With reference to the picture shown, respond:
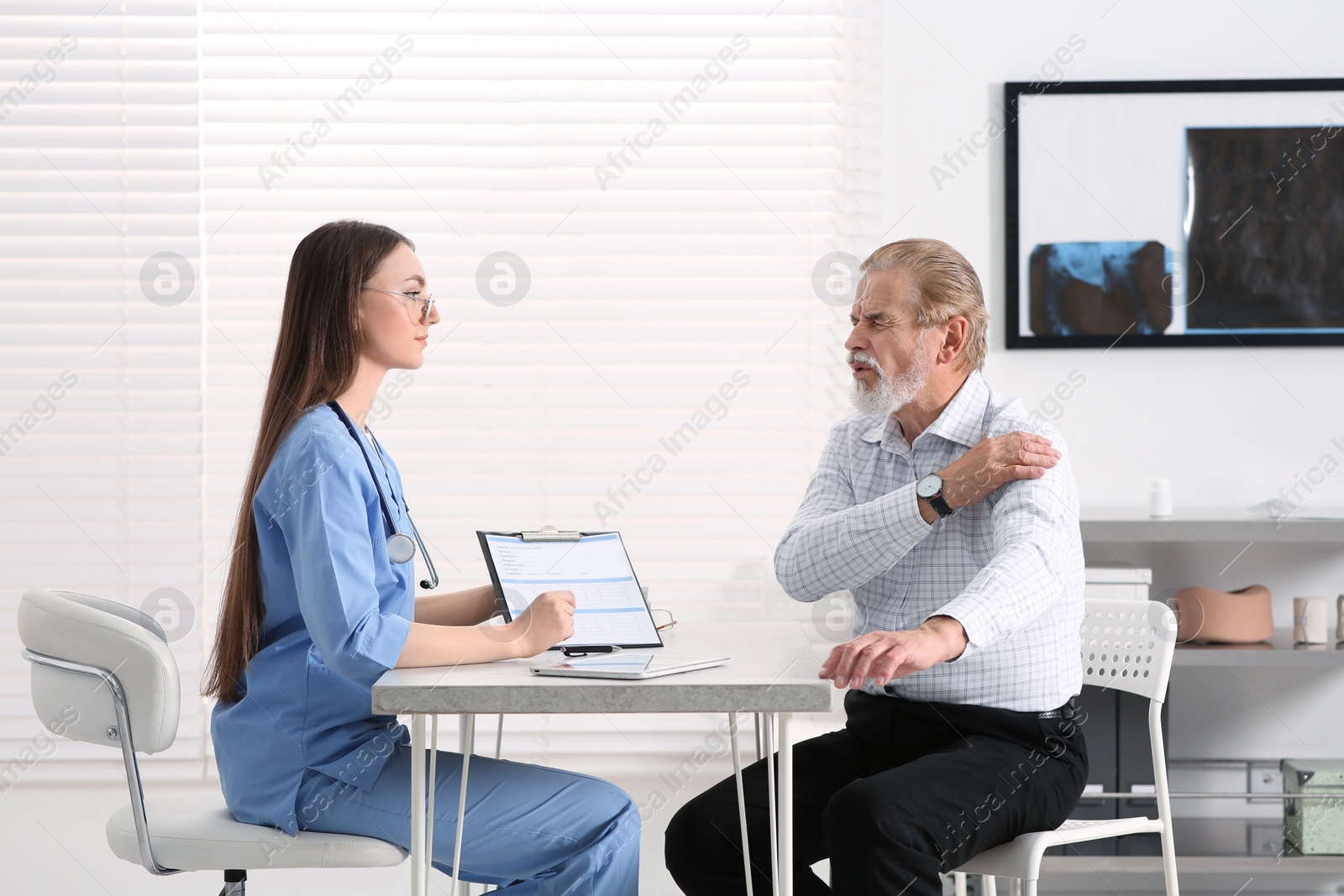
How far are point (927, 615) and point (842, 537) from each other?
0.64 feet

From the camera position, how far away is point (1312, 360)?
117 inches

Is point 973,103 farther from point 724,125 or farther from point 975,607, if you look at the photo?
point 975,607

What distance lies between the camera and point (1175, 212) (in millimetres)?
2973

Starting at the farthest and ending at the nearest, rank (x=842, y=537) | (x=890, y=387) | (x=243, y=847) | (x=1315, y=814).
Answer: (x=1315, y=814)
(x=890, y=387)
(x=842, y=537)
(x=243, y=847)

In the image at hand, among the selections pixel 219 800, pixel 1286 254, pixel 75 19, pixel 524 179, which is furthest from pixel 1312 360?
pixel 75 19

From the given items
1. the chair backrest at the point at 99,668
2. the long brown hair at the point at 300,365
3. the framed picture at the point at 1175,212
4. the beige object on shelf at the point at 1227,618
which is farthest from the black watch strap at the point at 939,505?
Answer: the framed picture at the point at 1175,212

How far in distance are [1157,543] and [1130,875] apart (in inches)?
33.0

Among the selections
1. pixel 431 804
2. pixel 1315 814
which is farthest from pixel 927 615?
pixel 1315 814

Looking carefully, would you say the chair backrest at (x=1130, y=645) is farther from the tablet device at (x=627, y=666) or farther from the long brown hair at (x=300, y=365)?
the long brown hair at (x=300, y=365)

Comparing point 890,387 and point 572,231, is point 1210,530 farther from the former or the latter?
point 572,231

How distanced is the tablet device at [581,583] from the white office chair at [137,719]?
40 centimetres

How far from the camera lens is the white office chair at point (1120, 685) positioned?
5.48 ft

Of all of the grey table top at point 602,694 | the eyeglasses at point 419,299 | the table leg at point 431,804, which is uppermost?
the eyeglasses at point 419,299

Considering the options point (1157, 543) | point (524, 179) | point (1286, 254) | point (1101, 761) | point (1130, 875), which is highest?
point (524, 179)
